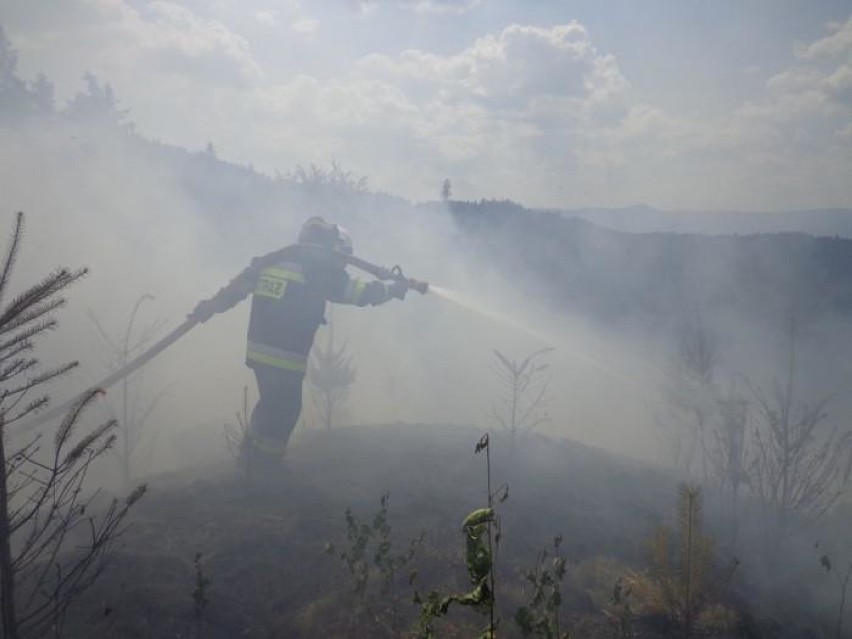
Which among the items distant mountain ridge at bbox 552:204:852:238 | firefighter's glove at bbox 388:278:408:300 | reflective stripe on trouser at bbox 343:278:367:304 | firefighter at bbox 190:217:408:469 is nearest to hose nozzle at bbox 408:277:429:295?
firefighter's glove at bbox 388:278:408:300

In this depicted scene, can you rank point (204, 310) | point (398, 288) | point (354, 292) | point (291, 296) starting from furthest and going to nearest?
point (398, 288) → point (204, 310) → point (354, 292) → point (291, 296)

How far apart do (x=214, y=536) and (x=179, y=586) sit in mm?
728

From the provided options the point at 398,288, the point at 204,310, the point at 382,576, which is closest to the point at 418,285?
the point at 398,288

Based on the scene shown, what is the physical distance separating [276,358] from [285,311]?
0.45 metres

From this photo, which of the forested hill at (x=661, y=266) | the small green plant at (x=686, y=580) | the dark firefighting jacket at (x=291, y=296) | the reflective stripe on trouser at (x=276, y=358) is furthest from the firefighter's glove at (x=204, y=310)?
the forested hill at (x=661, y=266)

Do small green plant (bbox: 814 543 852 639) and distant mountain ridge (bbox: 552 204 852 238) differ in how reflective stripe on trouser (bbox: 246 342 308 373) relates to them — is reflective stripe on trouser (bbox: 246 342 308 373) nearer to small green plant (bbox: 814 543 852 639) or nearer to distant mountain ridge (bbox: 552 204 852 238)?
small green plant (bbox: 814 543 852 639)

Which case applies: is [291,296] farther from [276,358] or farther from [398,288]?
[398,288]

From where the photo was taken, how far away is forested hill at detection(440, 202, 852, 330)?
17797 mm

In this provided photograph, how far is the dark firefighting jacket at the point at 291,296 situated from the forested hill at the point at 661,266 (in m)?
15.0

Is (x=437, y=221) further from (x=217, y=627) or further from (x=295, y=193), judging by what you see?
(x=217, y=627)

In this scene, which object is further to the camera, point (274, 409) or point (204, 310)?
point (204, 310)

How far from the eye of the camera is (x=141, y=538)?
450 cm

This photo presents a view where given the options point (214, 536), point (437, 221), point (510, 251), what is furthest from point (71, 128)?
point (214, 536)

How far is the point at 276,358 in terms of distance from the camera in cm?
549
